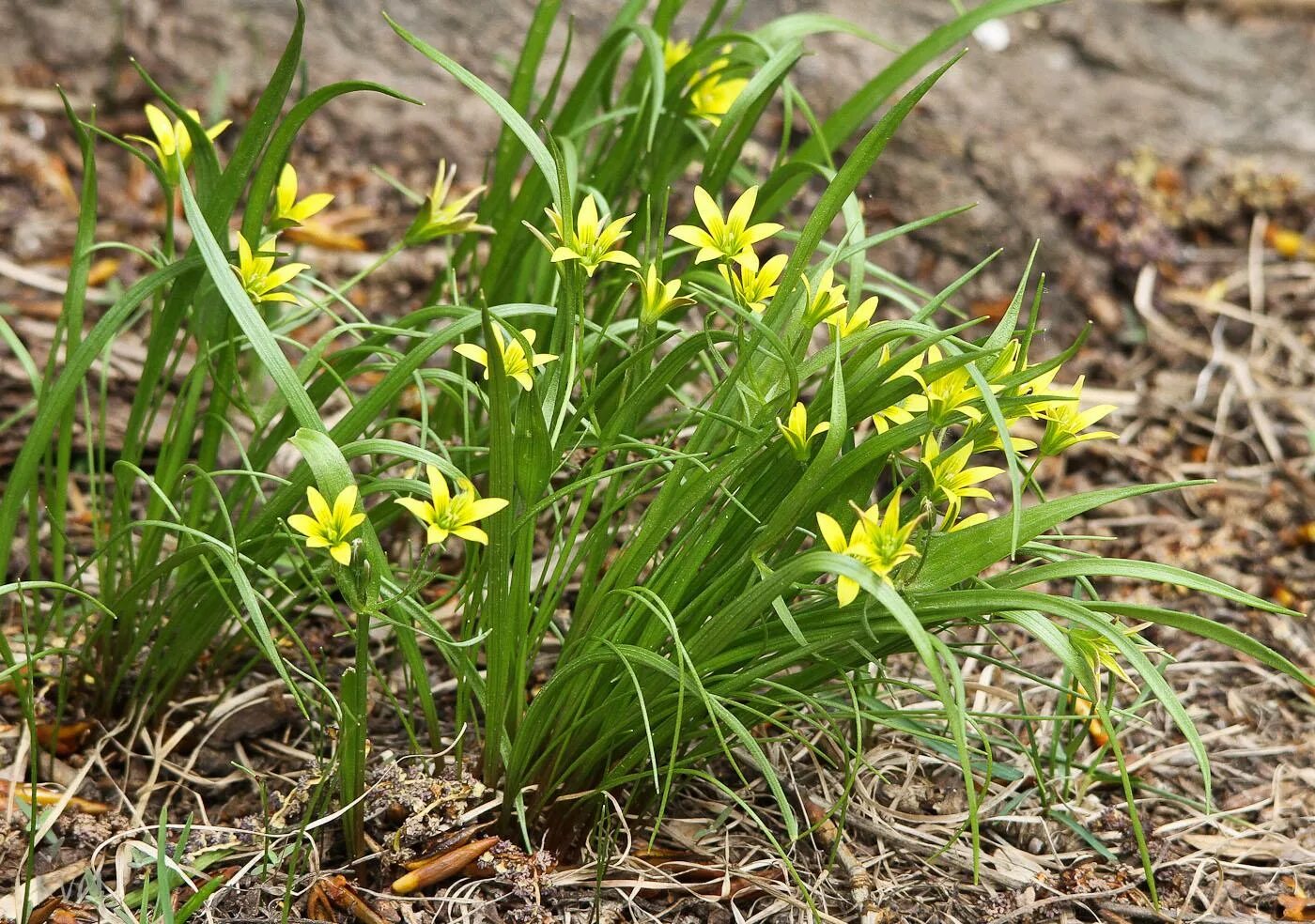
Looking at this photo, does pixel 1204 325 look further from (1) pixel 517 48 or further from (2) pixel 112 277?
(2) pixel 112 277

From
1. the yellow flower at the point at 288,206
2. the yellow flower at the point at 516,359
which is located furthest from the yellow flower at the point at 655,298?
the yellow flower at the point at 288,206

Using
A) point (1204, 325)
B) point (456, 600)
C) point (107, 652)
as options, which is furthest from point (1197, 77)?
point (107, 652)

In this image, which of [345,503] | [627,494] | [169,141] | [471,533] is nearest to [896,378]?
[627,494]

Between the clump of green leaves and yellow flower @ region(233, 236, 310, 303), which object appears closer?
the clump of green leaves

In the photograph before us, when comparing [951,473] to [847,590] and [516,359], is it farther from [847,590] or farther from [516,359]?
[516,359]

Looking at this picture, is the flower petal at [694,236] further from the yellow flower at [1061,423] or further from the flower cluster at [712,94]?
the flower cluster at [712,94]

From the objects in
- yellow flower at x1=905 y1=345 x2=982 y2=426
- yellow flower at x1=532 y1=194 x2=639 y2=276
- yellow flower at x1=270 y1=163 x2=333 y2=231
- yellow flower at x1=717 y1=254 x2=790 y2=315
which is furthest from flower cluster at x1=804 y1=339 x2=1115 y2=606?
yellow flower at x1=270 y1=163 x2=333 y2=231

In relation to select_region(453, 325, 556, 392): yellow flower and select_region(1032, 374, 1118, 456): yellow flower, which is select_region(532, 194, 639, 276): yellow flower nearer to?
select_region(453, 325, 556, 392): yellow flower

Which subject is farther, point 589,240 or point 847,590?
point 589,240
